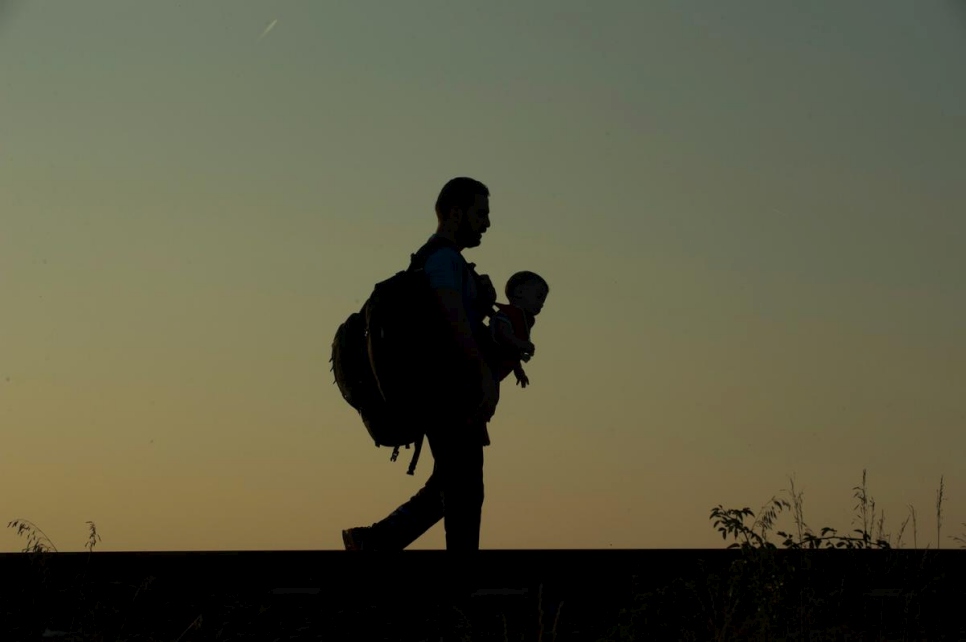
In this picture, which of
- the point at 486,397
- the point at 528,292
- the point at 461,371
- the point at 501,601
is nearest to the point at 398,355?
the point at 461,371

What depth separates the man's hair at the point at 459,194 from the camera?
8414mm

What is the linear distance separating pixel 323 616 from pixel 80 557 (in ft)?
9.33

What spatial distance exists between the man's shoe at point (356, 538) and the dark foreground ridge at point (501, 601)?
0.06 m

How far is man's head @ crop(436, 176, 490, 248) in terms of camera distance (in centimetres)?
841

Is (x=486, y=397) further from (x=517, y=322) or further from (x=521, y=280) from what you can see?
(x=521, y=280)

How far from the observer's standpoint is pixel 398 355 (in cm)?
840

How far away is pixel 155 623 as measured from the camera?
24.8 ft

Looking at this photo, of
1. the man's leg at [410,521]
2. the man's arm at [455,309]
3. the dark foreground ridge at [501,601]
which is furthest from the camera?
the man's leg at [410,521]

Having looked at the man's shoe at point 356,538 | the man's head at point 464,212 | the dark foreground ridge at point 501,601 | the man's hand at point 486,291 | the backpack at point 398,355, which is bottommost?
the dark foreground ridge at point 501,601

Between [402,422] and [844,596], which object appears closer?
[844,596]

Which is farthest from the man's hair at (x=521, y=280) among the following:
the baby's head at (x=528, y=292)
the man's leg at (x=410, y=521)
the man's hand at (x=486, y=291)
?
the man's leg at (x=410, y=521)

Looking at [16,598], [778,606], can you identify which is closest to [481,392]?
[778,606]

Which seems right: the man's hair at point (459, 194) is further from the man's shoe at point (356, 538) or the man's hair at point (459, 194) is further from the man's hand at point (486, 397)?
the man's shoe at point (356, 538)

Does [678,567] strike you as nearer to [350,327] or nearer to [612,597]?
[612,597]
